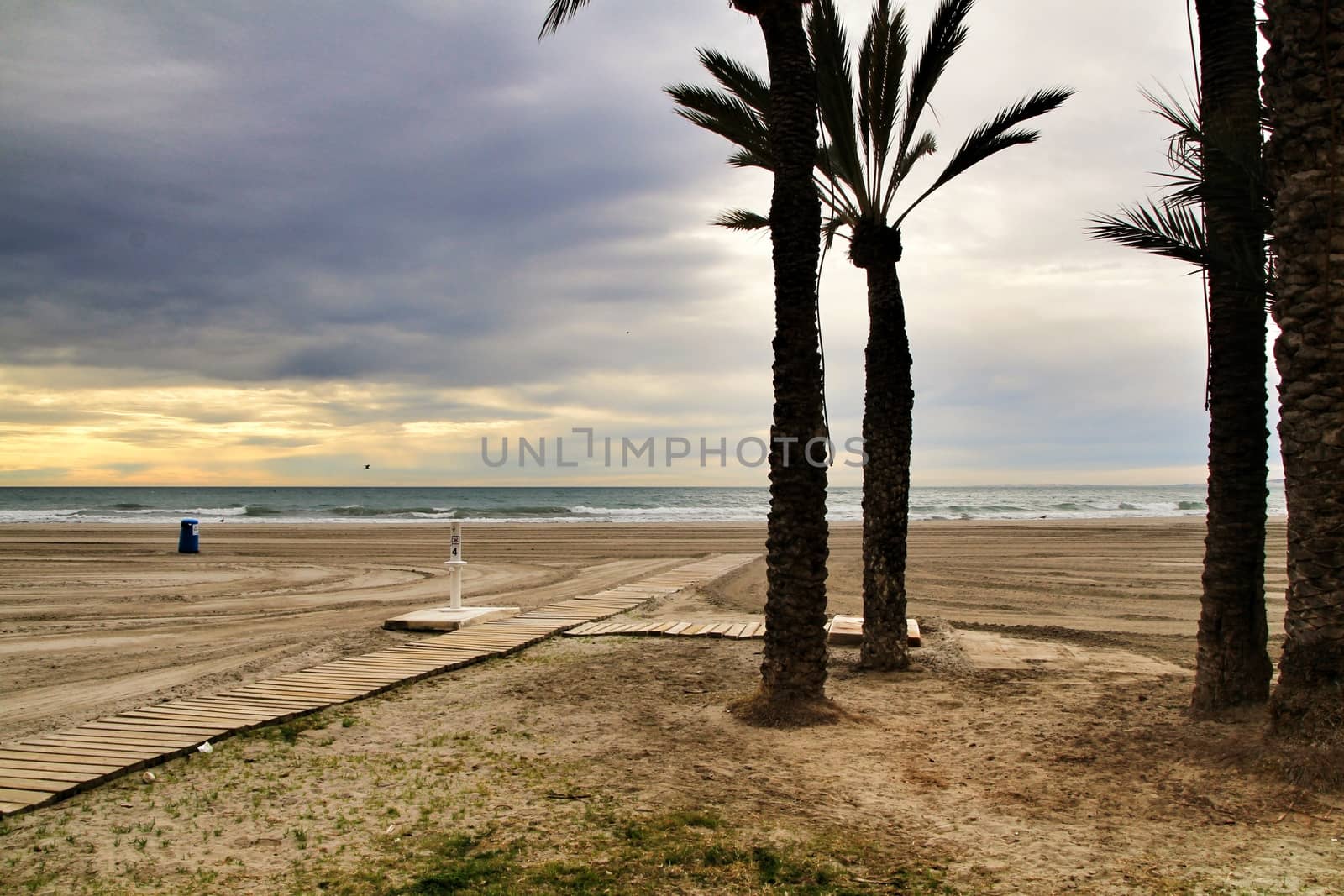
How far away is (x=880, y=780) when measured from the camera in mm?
4828

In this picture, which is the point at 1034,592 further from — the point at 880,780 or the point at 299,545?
the point at 299,545

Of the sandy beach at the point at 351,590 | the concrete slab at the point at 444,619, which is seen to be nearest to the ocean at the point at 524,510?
the sandy beach at the point at 351,590

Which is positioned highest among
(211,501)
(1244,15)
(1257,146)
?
(1244,15)

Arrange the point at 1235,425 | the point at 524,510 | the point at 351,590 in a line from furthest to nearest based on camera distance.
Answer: the point at 524,510, the point at 351,590, the point at 1235,425

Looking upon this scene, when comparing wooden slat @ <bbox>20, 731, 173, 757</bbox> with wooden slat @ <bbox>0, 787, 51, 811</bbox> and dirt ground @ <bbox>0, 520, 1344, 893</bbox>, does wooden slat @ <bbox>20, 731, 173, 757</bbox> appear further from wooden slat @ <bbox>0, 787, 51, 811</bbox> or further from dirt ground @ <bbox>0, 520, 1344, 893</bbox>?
wooden slat @ <bbox>0, 787, 51, 811</bbox>

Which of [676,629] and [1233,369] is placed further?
[676,629]

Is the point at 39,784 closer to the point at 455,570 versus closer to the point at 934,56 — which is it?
the point at 455,570

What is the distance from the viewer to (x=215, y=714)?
598 cm

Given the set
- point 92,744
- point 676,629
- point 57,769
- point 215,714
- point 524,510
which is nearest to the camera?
point 57,769

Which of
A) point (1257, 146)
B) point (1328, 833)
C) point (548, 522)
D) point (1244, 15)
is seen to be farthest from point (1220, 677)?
point (548, 522)

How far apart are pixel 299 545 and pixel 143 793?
74.7 ft

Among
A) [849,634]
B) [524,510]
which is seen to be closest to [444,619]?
[849,634]

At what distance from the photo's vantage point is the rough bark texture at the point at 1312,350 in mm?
4625

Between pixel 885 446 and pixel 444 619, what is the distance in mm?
5221
